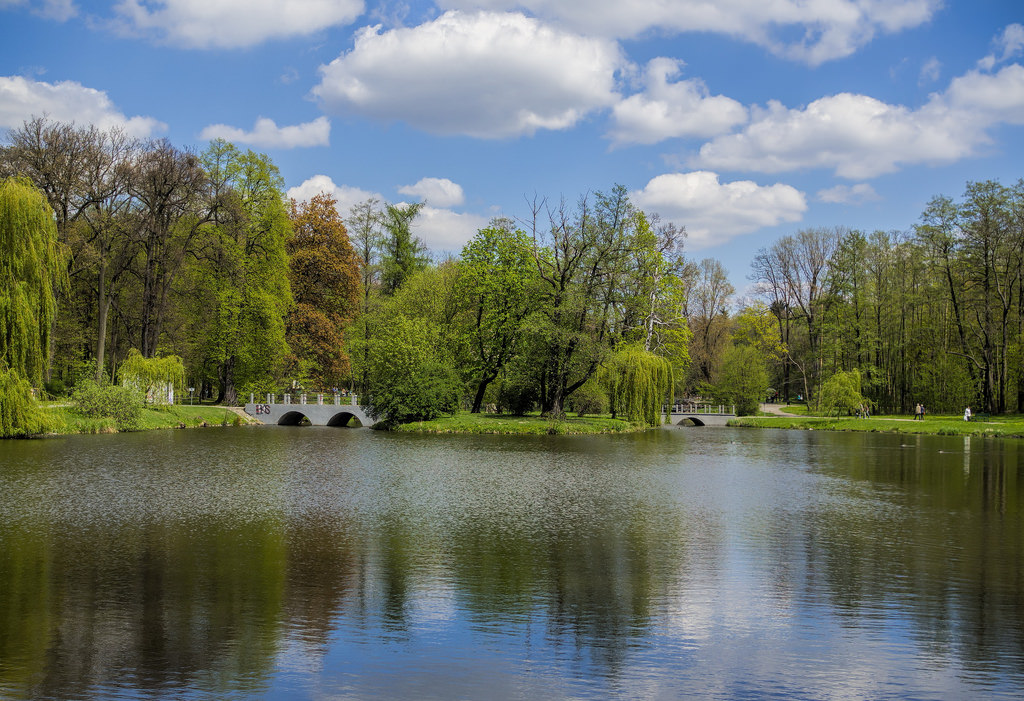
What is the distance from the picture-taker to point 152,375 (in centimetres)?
4447

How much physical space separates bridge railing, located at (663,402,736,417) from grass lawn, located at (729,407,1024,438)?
415cm

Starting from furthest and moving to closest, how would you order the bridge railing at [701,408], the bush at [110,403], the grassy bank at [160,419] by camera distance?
the bridge railing at [701,408] → the bush at [110,403] → the grassy bank at [160,419]

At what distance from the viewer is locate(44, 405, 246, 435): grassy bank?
3684cm

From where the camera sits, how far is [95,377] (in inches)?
1690

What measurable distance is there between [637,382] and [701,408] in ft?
77.4

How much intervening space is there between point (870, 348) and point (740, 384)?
35.6 feet

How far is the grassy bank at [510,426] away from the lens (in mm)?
43594

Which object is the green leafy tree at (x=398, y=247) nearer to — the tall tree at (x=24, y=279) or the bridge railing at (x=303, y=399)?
the bridge railing at (x=303, y=399)

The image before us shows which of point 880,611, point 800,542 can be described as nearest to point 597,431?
point 800,542

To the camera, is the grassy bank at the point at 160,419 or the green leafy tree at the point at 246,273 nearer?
the grassy bank at the point at 160,419

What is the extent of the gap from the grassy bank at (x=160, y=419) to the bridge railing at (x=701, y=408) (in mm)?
35409

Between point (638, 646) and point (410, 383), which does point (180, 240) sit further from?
point (638, 646)

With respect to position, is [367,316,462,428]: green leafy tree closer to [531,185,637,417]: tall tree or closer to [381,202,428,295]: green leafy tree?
[531,185,637,417]: tall tree

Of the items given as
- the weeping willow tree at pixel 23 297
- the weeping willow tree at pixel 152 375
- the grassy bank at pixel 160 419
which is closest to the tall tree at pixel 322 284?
the grassy bank at pixel 160 419
